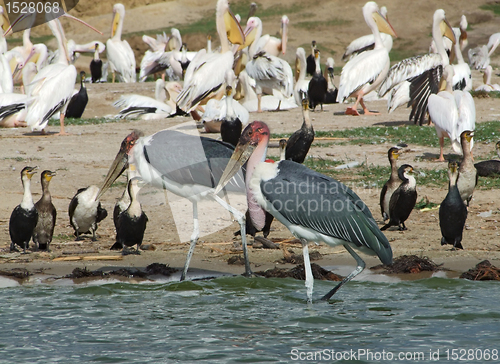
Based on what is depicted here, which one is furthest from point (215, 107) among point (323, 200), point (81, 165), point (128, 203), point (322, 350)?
point (322, 350)

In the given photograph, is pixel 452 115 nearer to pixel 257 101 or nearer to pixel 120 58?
pixel 257 101

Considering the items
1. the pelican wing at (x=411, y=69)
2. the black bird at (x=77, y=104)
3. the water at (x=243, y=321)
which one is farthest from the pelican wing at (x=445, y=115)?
the black bird at (x=77, y=104)

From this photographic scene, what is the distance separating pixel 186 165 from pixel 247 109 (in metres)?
9.16

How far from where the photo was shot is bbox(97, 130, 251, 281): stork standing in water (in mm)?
5395

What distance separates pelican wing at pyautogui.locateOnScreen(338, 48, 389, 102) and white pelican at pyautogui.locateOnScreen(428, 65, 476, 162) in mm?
3889

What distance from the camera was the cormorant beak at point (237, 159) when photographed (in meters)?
5.16

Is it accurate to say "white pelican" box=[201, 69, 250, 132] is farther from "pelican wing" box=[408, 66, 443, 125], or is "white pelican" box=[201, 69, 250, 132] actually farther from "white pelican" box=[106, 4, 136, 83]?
"white pelican" box=[106, 4, 136, 83]

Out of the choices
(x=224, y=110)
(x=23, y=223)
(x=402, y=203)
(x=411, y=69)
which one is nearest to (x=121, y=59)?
(x=411, y=69)

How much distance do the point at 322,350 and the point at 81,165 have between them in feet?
19.3

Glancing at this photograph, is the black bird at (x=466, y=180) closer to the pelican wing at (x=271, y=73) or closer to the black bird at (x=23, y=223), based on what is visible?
the black bird at (x=23, y=223)

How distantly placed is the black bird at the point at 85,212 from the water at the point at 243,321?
1.30 metres

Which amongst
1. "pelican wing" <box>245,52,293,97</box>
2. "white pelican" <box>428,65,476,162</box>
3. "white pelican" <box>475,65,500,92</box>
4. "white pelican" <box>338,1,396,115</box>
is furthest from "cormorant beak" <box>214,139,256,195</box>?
"white pelican" <box>475,65,500,92</box>

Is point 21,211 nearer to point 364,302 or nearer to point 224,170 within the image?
point 224,170

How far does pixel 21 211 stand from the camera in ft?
19.6
